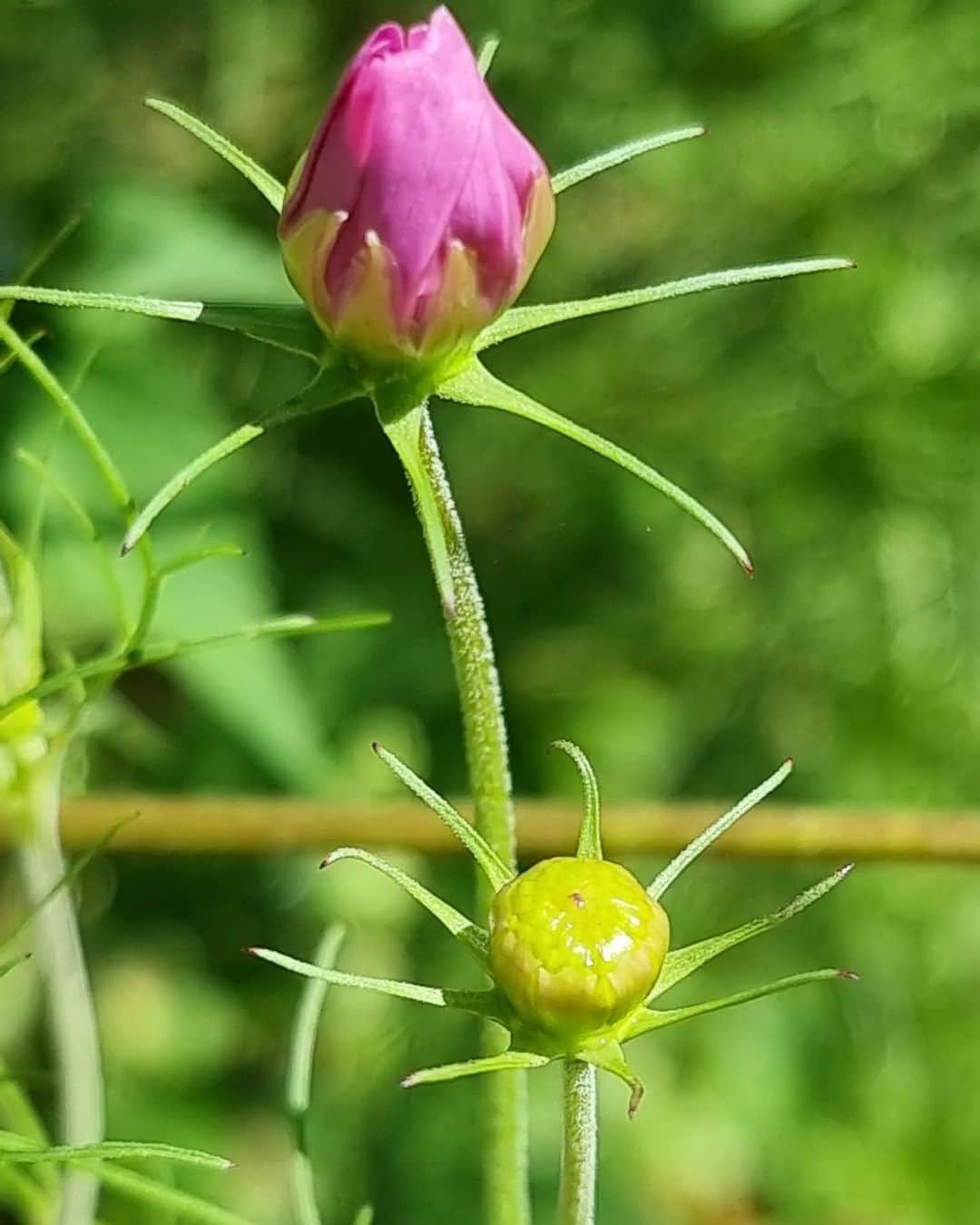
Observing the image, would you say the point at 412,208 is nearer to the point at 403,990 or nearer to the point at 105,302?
the point at 105,302

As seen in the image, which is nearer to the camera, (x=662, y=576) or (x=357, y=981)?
(x=357, y=981)

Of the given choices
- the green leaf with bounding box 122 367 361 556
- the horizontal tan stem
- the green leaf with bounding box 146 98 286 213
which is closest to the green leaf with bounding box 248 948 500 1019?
the green leaf with bounding box 122 367 361 556

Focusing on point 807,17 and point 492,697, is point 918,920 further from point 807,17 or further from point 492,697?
point 492,697

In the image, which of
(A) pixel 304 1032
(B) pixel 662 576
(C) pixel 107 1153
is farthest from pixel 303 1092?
(B) pixel 662 576

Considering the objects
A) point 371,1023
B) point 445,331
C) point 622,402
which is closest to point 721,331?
point 622,402

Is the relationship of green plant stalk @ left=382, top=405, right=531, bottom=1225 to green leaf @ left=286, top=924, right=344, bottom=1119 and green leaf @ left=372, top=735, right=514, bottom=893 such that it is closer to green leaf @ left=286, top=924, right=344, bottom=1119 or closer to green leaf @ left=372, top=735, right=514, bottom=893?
green leaf @ left=372, top=735, right=514, bottom=893
